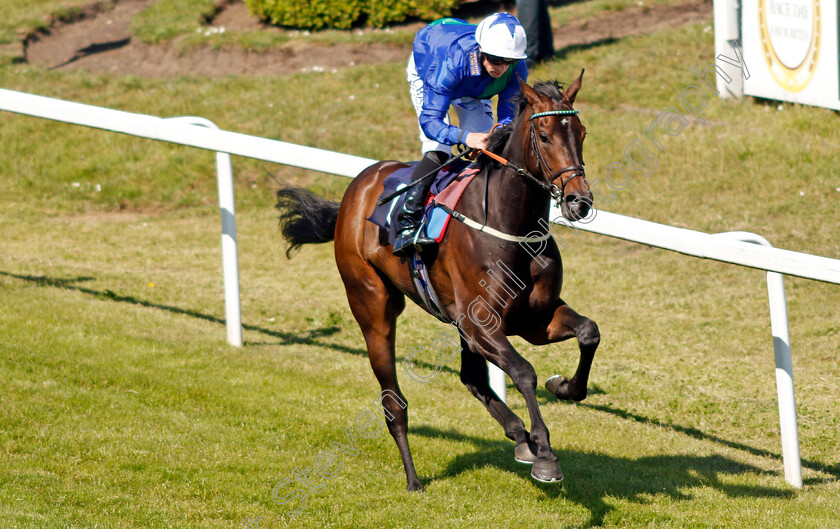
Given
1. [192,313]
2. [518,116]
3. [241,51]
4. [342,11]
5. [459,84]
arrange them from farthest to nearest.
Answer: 1. [342,11]
2. [241,51]
3. [192,313]
4. [459,84]
5. [518,116]

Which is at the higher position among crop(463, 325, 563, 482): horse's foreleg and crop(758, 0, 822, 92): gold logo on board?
crop(463, 325, 563, 482): horse's foreleg

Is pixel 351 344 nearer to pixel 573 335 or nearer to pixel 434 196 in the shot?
pixel 434 196

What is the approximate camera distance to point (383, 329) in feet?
19.1

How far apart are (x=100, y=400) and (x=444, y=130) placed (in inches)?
119

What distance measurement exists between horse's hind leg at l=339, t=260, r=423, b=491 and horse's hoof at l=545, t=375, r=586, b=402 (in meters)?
0.97

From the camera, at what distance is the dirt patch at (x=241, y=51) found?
15.7 meters

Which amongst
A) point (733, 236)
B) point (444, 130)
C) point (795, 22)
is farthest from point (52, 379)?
point (795, 22)

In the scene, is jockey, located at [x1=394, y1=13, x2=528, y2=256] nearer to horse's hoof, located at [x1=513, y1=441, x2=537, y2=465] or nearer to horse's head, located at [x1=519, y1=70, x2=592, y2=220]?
horse's head, located at [x1=519, y1=70, x2=592, y2=220]

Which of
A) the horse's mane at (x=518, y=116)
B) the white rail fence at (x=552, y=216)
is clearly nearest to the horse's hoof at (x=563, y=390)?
the white rail fence at (x=552, y=216)

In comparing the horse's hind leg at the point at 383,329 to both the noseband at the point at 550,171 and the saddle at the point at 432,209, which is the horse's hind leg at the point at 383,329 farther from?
the noseband at the point at 550,171

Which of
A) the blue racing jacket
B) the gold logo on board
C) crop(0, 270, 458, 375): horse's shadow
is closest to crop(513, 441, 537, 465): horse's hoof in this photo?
the blue racing jacket

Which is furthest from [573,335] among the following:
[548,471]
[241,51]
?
[241,51]

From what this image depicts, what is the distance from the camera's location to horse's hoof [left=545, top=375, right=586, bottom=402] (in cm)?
500

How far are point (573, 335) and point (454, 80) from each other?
4.78ft
